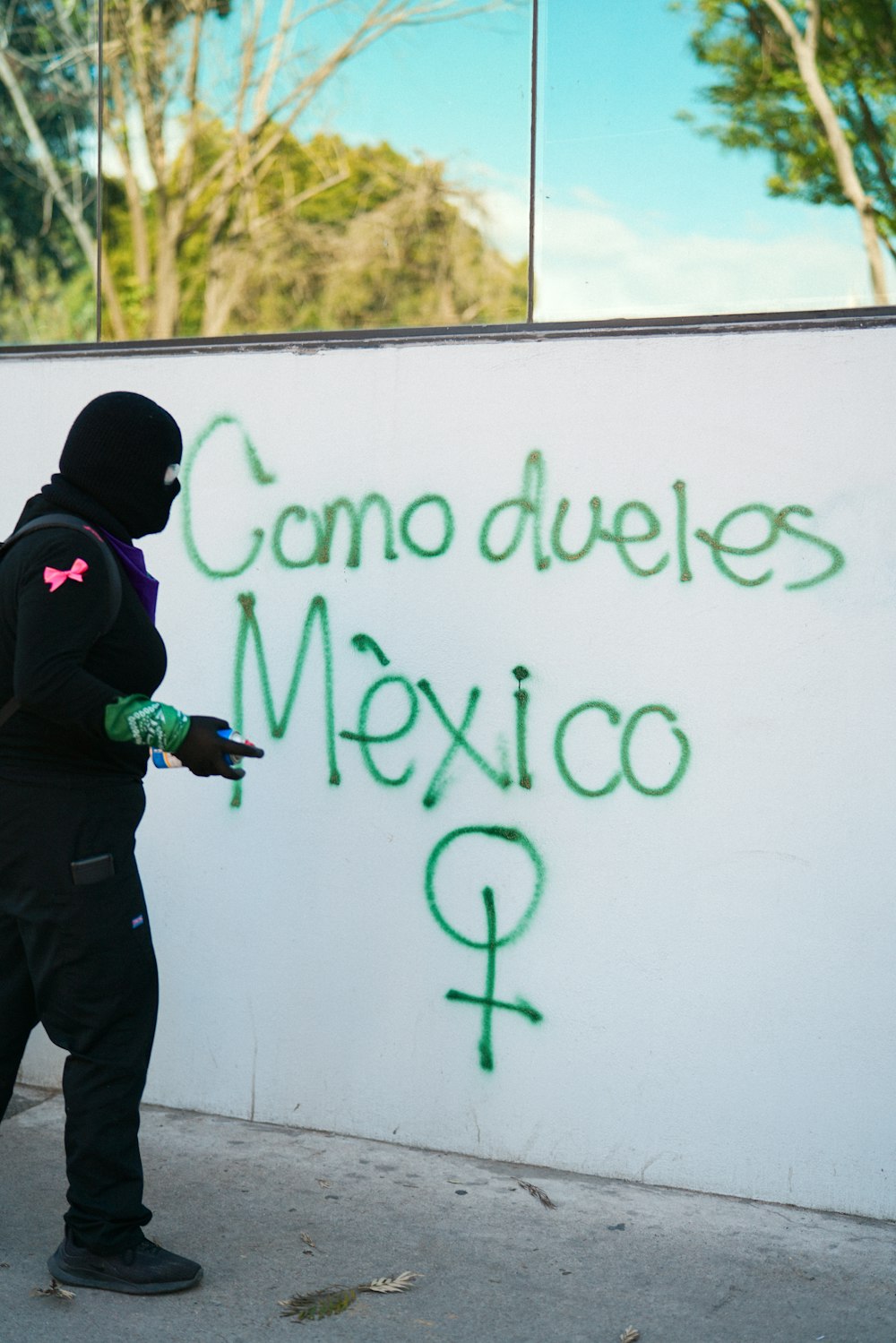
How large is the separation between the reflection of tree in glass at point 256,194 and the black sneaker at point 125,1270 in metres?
2.63

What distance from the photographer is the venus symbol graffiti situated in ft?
11.1

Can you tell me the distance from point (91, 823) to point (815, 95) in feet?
Answer: 8.20

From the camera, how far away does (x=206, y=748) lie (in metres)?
2.47

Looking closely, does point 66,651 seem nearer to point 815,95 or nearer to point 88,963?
point 88,963

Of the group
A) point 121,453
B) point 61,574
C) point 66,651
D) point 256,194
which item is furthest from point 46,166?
point 66,651

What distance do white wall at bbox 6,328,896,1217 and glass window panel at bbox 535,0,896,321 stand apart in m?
0.28

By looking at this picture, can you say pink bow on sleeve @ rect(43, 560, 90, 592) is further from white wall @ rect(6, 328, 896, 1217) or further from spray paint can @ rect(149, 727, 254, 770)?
white wall @ rect(6, 328, 896, 1217)

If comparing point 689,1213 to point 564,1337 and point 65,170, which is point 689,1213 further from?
point 65,170

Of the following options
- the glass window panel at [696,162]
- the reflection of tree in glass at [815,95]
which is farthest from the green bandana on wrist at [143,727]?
the reflection of tree in glass at [815,95]

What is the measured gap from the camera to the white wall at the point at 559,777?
310 centimetres

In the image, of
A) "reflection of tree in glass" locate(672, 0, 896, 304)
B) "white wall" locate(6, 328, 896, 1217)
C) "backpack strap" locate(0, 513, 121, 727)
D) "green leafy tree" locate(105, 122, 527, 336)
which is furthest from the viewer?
"green leafy tree" locate(105, 122, 527, 336)

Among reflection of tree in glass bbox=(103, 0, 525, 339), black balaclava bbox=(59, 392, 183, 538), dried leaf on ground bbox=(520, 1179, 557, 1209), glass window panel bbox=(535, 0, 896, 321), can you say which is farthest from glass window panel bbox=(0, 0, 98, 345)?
dried leaf on ground bbox=(520, 1179, 557, 1209)

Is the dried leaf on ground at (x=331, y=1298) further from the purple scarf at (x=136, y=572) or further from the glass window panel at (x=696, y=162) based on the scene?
the glass window panel at (x=696, y=162)

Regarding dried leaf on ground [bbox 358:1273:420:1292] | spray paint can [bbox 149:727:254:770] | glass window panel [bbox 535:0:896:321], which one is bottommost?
dried leaf on ground [bbox 358:1273:420:1292]
